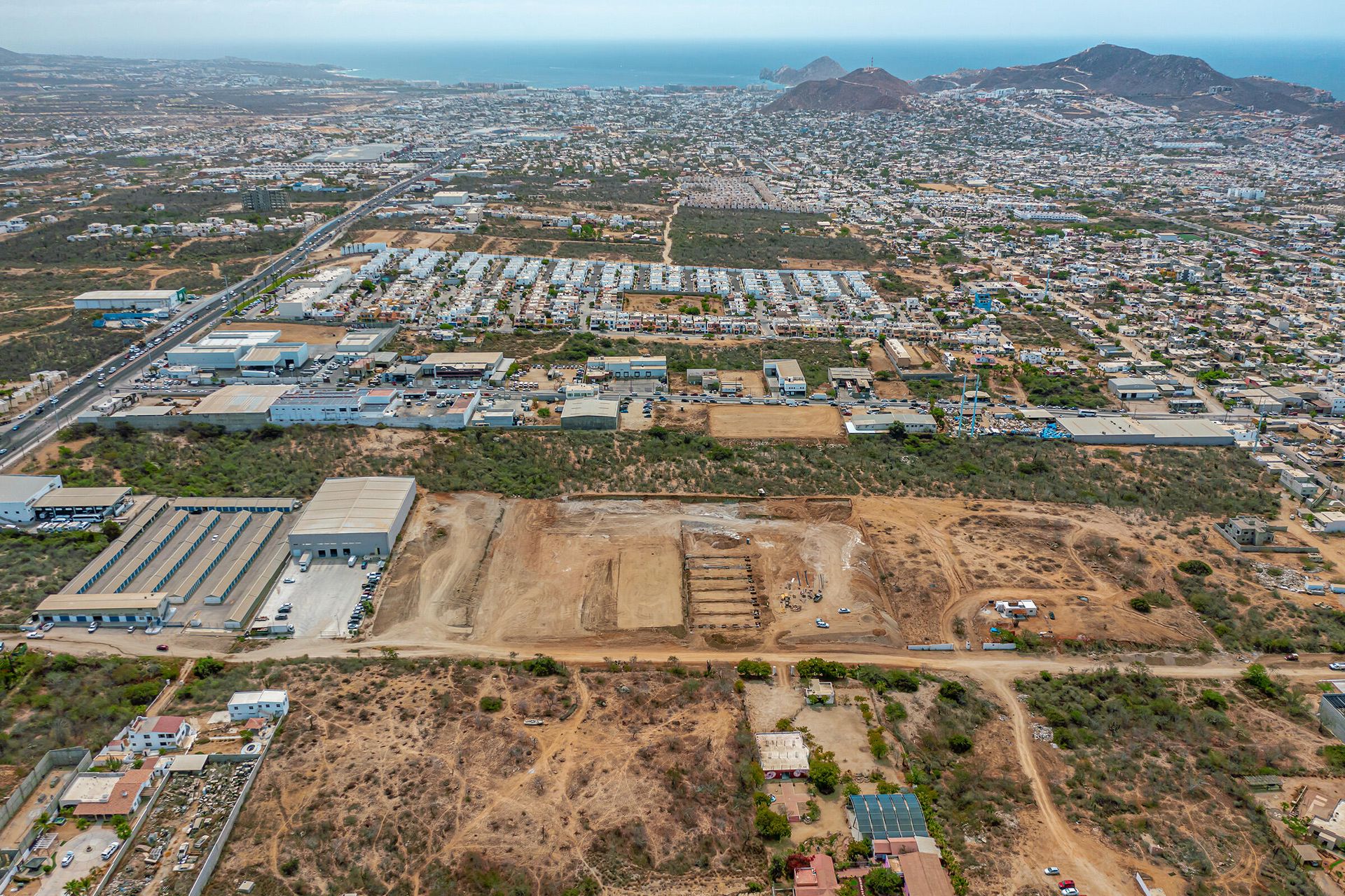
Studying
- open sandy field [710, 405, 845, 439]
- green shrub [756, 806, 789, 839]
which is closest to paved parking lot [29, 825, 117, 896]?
green shrub [756, 806, 789, 839]

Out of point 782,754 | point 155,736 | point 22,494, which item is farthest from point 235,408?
point 782,754

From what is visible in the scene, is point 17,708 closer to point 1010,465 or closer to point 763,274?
point 1010,465

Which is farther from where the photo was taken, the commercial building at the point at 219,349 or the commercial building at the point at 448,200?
the commercial building at the point at 448,200

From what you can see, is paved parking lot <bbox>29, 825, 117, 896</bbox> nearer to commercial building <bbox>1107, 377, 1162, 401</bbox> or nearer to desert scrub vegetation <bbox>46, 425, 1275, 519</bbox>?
desert scrub vegetation <bbox>46, 425, 1275, 519</bbox>

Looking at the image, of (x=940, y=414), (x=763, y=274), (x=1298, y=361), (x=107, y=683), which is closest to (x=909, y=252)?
(x=763, y=274)

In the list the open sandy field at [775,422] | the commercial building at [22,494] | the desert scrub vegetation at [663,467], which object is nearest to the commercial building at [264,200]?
the desert scrub vegetation at [663,467]

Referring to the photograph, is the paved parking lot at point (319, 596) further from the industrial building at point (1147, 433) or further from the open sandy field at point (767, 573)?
the industrial building at point (1147, 433)
